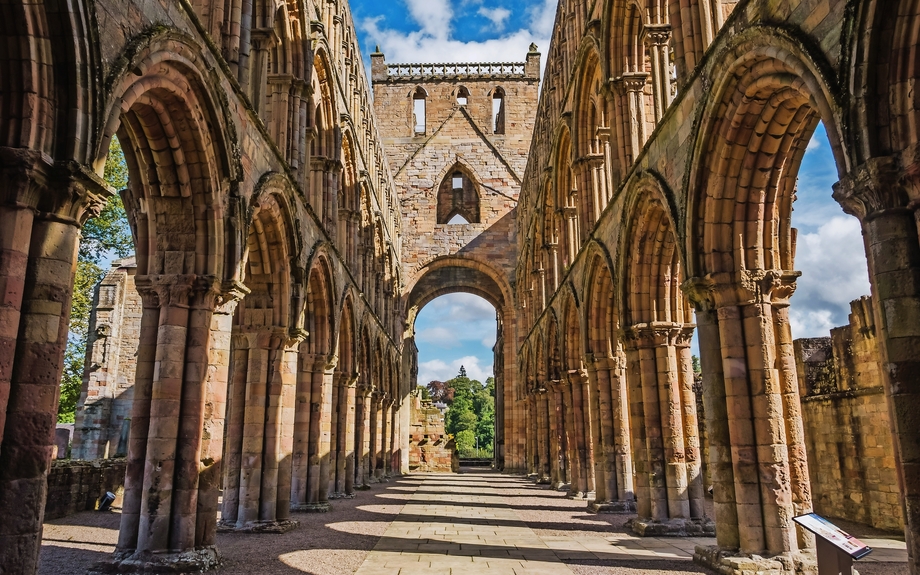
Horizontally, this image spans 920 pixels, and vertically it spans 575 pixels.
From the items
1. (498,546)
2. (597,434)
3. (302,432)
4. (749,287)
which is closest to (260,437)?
(302,432)

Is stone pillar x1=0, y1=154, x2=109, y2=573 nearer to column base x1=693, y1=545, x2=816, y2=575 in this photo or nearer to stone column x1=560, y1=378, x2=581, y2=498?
column base x1=693, y1=545, x2=816, y2=575

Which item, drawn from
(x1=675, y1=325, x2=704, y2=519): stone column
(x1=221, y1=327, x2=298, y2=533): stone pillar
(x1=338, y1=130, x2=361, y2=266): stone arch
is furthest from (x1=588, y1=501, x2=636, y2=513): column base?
(x1=338, y1=130, x2=361, y2=266): stone arch

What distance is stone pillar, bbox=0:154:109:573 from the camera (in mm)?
4941

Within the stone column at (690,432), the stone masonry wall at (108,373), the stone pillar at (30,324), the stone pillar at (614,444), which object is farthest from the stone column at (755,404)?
the stone masonry wall at (108,373)

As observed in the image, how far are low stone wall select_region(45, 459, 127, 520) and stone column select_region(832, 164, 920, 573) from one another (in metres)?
14.1

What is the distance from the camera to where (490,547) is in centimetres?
1021

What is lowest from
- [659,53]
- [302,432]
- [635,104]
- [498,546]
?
[498,546]

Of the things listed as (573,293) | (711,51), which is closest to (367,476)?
(573,293)

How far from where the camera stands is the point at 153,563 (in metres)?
7.75

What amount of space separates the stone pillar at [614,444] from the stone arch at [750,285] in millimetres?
6117

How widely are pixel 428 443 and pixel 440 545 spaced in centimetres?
2922

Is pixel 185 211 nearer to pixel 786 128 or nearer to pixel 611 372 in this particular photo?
pixel 786 128

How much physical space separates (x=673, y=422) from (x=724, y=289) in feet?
12.2

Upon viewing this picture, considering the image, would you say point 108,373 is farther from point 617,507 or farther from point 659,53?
point 659,53
